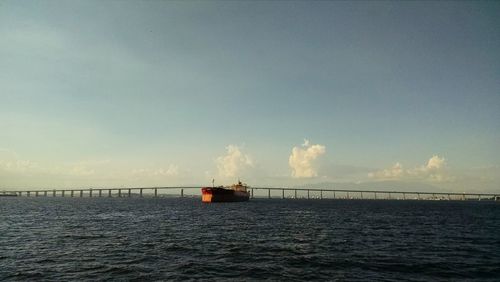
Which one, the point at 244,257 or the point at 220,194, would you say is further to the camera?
the point at 220,194

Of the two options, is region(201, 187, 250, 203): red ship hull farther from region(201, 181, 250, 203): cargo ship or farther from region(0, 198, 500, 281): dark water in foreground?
region(0, 198, 500, 281): dark water in foreground

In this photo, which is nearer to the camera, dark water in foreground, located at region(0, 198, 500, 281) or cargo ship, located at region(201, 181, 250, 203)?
dark water in foreground, located at region(0, 198, 500, 281)

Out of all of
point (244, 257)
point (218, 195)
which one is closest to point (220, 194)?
point (218, 195)

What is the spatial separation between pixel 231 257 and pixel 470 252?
75.1 ft

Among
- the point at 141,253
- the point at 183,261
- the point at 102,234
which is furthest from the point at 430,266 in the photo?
the point at 102,234

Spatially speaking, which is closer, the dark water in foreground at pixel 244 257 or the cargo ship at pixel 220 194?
the dark water in foreground at pixel 244 257

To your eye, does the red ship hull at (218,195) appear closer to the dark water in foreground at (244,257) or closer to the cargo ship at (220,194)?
the cargo ship at (220,194)

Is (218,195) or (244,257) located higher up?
(244,257)

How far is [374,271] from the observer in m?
23.0

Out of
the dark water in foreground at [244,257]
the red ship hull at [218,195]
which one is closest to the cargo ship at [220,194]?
the red ship hull at [218,195]

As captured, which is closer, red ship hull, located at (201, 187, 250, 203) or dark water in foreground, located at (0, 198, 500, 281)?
dark water in foreground, located at (0, 198, 500, 281)

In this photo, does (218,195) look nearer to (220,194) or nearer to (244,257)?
(220,194)

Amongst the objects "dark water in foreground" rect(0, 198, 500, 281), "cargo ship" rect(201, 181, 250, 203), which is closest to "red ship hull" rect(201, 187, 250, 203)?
"cargo ship" rect(201, 181, 250, 203)

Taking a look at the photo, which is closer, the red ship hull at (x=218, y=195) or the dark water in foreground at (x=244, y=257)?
the dark water in foreground at (x=244, y=257)
